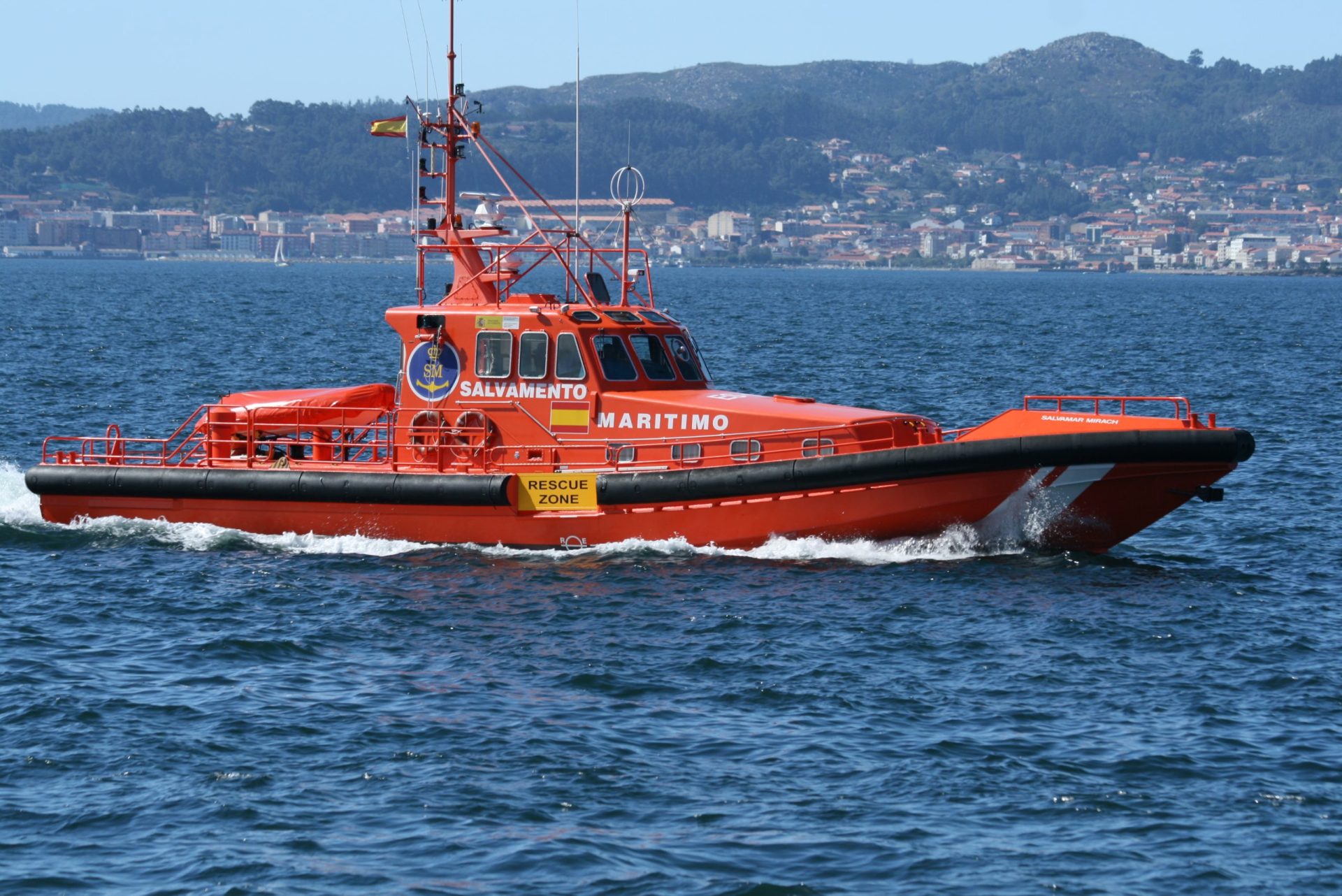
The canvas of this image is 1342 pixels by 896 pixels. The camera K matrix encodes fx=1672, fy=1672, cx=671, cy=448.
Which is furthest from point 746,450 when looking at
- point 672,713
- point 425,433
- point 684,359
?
point 672,713

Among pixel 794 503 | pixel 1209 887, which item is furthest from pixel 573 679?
pixel 1209 887

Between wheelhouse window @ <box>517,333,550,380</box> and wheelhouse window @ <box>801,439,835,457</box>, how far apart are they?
3.12 m

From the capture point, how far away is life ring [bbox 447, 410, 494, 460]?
63.3 ft

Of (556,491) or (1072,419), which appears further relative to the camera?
(556,491)

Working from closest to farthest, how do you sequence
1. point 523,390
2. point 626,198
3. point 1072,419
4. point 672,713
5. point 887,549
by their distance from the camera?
point 672,713
point 1072,419
point 887,549
point 523,390
point 626,198

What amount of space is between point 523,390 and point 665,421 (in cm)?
175

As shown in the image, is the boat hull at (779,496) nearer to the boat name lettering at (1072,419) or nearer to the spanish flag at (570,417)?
the boat name lettering at (1072,419)

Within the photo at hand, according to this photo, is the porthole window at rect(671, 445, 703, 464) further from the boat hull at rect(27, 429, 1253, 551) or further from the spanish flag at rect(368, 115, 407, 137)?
the spanish flag at rect(368, 115, 407, 137)

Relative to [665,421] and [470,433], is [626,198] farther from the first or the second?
[470,433]

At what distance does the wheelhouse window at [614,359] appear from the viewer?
A: 19.0 m

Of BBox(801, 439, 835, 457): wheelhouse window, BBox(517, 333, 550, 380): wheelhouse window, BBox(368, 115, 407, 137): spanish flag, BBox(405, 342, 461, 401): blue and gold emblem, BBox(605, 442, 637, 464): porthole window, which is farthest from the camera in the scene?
BBox(368, 115, 407, 137): spanish flag

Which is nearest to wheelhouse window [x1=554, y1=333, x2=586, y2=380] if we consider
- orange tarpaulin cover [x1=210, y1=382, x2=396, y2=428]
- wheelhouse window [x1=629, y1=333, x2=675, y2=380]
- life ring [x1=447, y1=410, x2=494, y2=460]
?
wheelhouse window [x1=629, y1=333, x2=675, y2=380]

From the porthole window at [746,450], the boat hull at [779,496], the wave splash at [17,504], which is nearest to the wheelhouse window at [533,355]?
the boat hull at [779,496]

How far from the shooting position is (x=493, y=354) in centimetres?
1930
